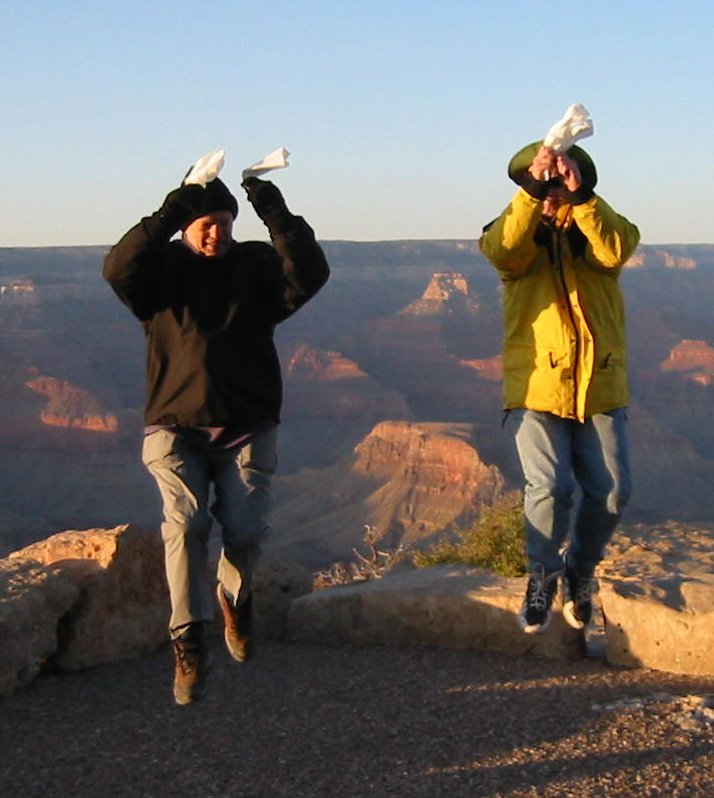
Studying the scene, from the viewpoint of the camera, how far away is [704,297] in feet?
445

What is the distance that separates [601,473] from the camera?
4.97m

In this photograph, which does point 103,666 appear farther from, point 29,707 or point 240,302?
point 240,302

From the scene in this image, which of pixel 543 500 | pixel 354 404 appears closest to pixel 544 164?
pixel 543 500

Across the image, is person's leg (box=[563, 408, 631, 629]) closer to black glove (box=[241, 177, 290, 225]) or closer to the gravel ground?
the gravel ground

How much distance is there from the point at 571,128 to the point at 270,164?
109 cm

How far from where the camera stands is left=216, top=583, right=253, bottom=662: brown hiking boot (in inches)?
191

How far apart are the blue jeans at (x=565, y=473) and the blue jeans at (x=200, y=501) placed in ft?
3.37

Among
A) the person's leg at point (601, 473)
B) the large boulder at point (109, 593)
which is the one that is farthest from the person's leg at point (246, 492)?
the large boulder at point (109, 593)

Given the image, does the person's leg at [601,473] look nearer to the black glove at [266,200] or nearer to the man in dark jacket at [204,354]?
the man in dark jacket at [204,354]

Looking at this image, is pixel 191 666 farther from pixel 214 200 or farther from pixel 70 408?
pixel 70 408

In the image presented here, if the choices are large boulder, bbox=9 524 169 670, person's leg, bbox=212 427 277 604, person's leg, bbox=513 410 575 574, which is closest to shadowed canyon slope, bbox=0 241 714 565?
large boulder, bbox=9 524 169 670

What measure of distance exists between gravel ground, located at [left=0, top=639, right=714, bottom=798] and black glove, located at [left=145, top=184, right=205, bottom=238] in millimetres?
1881

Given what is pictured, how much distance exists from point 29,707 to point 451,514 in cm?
4833

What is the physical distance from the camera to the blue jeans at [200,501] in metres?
4.45
